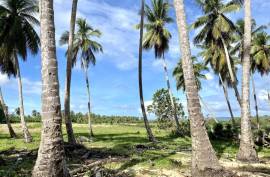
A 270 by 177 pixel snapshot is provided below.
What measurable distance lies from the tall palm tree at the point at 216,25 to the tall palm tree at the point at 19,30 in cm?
1504

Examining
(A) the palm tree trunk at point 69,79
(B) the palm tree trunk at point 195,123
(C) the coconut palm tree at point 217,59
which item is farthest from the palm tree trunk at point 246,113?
(C) the coconut palm tree at point 217,59

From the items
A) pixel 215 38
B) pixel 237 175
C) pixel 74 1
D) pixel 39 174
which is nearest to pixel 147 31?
pixel 215 38

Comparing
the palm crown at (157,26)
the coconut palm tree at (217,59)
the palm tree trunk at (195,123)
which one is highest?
the palm crown at (157,26)

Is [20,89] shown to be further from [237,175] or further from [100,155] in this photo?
[237,175]

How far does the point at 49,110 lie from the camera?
9.32m

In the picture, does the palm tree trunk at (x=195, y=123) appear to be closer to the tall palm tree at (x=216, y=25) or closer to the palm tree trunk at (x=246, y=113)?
the palm tree trunk at (x=246, y=113)

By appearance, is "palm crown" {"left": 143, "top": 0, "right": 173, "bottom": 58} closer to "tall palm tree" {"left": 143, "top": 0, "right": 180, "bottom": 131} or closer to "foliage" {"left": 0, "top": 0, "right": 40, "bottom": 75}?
"tall palm tree" {"left": 143, "top": 0, "right": 180, "bottom": 131}

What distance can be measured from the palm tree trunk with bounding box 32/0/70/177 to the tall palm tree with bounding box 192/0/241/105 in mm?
25620

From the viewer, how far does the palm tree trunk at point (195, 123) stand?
12422mm

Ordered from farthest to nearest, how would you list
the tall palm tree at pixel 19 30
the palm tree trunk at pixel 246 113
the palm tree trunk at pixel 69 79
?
the tall palm tree at pixel 19 30 < the palm tree trunk at pixel 69 79 < the palm tree trunk at pixel 246 113

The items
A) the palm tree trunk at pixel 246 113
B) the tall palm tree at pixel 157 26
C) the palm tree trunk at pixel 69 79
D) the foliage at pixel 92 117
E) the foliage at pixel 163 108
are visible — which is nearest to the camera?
the palm tree trunk at pixel 246 113

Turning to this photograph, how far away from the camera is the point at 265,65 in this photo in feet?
137

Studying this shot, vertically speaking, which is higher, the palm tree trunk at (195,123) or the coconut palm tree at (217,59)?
the coconut palm tree at (217,59)

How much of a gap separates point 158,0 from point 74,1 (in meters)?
16.8
